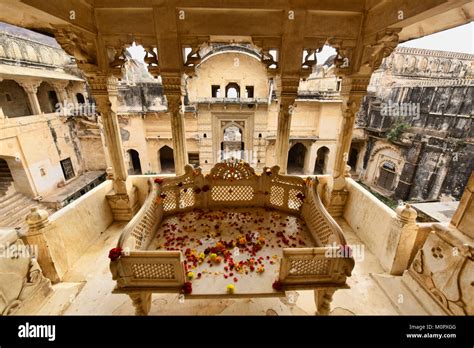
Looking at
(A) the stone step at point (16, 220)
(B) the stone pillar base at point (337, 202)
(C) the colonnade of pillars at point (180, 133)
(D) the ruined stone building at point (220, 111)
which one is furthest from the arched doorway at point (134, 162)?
(B) the stone pillar base at point (337, 202)

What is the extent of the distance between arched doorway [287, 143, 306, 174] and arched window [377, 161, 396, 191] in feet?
18.2

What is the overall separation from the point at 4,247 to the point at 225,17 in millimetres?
4912

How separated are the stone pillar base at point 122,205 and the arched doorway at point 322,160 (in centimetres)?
1435

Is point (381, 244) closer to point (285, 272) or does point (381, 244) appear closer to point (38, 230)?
point (285, 272)

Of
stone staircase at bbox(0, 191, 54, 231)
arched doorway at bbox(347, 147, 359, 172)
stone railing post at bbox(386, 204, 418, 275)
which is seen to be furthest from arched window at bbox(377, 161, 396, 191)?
stone staircase at bbox(0, 191, 54, 231)

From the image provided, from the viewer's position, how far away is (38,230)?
10.3ft

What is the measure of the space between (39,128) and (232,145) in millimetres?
13061

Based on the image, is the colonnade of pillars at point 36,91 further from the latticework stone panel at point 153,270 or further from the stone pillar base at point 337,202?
the stone pillar base at point 337,202

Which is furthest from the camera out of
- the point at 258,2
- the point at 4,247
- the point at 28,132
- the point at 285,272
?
the point at 28,132

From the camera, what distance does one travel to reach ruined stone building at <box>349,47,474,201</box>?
10.4m

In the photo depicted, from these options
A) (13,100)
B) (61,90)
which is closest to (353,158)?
(61,90)

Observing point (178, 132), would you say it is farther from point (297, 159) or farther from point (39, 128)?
point (297, 159)

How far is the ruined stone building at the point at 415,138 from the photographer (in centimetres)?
1037

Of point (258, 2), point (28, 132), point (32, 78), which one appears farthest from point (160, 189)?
point (32, 78)
